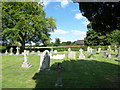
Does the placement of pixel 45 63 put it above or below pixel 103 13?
below

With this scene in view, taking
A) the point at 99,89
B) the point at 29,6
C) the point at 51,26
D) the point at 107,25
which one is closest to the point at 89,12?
the point at 107,25

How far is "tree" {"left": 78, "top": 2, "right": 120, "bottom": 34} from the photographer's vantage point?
19.7 ft

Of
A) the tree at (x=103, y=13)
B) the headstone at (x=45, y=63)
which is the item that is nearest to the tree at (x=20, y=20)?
the headstone at (x=45, y=63)

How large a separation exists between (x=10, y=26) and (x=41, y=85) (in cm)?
2331

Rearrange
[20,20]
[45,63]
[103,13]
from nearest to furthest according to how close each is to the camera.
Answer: [103,13] → [45,63] → [20,20]

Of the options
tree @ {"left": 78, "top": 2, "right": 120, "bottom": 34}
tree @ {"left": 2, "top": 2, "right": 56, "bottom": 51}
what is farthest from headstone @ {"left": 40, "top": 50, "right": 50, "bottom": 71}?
tree @ {"left": 2, "top": 2, "right": 56, "bottom": 51}

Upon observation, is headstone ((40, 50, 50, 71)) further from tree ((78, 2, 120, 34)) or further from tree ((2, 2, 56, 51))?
tree ((2, 2, 56, 51))

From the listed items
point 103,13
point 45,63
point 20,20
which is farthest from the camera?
point 20,20

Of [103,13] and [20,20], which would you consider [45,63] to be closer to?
[103,13]

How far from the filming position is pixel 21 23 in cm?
2377

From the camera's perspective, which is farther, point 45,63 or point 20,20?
point 20,20

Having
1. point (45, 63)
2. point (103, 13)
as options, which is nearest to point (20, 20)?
point (45, 63)

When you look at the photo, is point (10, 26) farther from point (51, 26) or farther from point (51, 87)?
point (51, 87)

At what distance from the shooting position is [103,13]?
6301 mm
